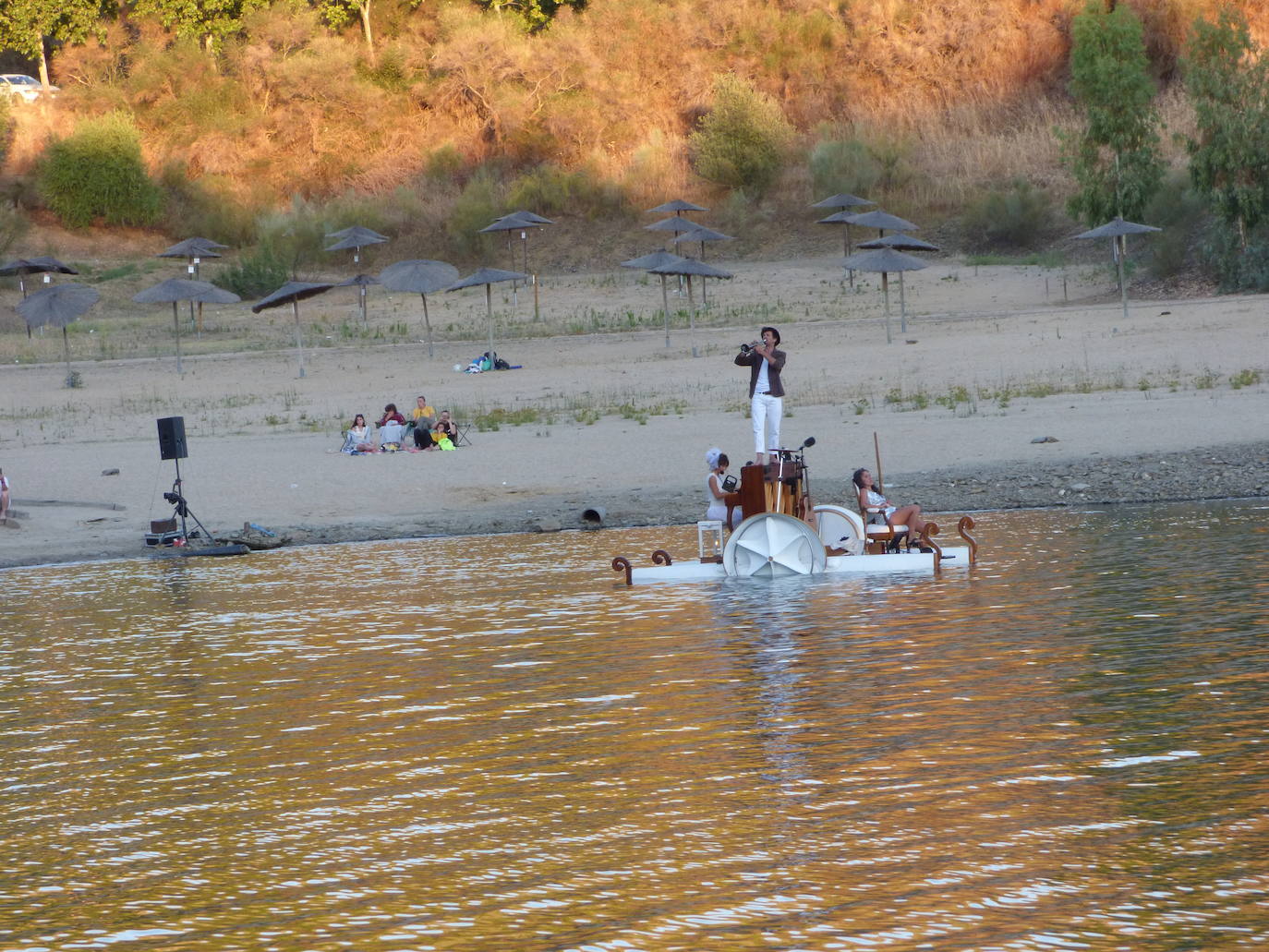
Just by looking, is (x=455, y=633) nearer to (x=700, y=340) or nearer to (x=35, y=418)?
(x=35, y=418)

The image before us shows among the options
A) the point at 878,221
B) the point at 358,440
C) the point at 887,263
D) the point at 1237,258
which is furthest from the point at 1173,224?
the point at 358,440

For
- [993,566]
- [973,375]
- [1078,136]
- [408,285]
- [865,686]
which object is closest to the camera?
[865,686]

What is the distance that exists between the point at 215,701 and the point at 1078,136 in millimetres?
34484

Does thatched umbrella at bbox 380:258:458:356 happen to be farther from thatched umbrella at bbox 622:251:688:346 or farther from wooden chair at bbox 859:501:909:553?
wooden chair at bbox 859:501:909:553

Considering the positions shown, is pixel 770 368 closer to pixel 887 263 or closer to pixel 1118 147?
pixel 887 263

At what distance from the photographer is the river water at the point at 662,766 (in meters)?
6.54

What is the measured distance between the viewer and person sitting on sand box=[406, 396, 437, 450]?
80.2 feet

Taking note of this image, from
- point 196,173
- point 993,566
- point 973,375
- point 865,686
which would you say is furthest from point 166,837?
point 196,173

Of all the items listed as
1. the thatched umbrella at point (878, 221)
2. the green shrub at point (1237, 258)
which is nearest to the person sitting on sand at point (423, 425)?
the thatched umbrella at point (878, 221)

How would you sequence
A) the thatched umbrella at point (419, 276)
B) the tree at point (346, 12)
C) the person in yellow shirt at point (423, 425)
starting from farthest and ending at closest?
the tree at point (346, 12) → the thatched umbrella at point (419, 276) → the person in yellow shirt at point (423, 425)

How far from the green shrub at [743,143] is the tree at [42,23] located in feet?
86.2

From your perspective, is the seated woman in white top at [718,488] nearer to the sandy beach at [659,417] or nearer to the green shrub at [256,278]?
the sandy beach at [659,417]

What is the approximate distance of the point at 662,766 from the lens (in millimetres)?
8641

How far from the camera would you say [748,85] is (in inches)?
2148
